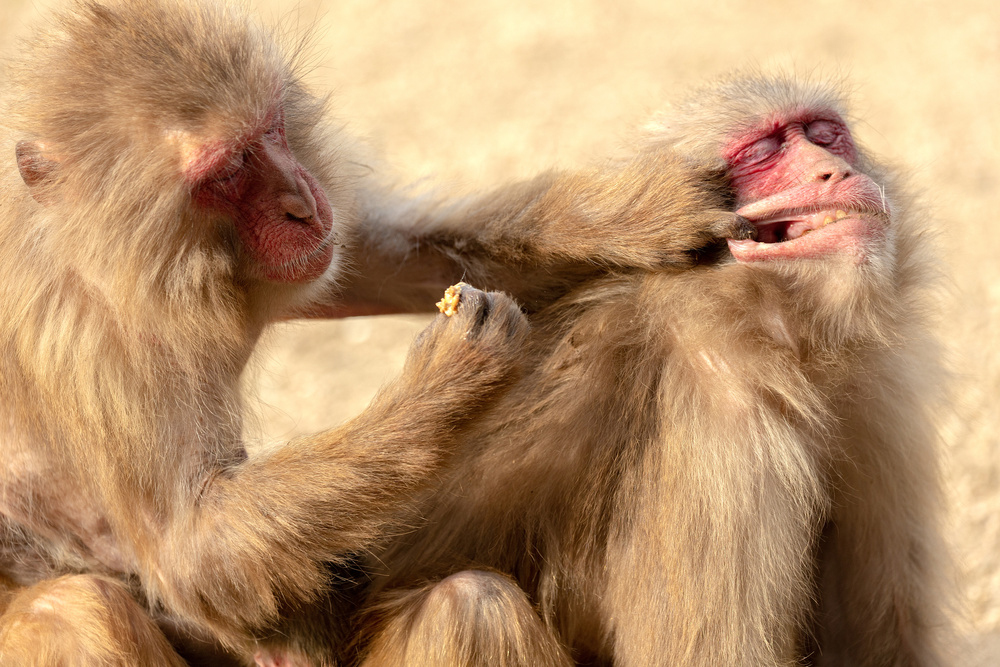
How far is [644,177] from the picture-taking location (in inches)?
114

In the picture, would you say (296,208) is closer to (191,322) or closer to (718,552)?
(191,322)

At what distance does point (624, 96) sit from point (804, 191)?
4829mm

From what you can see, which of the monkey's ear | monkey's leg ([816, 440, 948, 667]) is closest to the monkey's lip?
monkey's leg ([816, 440, 948, 667])

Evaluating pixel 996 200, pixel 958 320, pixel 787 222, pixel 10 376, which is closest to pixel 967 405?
pixel 958 320

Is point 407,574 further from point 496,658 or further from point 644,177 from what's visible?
point 644,177

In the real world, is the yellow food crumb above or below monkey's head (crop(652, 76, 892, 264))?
below

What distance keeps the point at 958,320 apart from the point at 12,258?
4031 millimetres

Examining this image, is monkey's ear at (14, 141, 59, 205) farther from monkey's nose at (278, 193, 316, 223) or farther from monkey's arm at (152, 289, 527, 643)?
monkey's arm at (152, 289, 527, 643)

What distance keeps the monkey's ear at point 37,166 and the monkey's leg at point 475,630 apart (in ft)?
4.41

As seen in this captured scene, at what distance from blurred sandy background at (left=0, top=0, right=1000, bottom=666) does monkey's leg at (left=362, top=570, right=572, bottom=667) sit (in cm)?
215

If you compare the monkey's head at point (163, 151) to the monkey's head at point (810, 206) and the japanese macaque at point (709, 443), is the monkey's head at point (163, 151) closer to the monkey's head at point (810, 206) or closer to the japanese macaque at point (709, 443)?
the japanese macaque at point (709, 443)

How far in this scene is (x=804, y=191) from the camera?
268 centimetres

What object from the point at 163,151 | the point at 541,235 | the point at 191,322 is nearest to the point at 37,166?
the point at 163,151

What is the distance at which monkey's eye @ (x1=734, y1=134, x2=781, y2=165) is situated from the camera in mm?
2840
